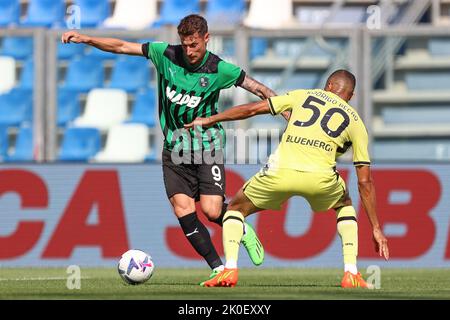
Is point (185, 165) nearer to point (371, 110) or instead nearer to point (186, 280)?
point (186, 280)

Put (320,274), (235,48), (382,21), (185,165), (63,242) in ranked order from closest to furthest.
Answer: (185,165) → (320,274) → (63,242) → (235,48) → (382,21)

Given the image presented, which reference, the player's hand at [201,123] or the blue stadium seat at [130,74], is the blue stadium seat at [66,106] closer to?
the blue stadium seat at [130,74]

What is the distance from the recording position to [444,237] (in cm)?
1656

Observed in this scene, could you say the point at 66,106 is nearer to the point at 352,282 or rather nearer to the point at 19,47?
the point at 19,47

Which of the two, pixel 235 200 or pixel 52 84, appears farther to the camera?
pixel 52 84

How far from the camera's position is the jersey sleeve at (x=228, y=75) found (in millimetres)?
11320

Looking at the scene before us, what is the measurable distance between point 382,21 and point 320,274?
6783 mm

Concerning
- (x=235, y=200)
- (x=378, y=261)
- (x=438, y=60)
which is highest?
(x=438, y=60)

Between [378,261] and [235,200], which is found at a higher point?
[235,200]

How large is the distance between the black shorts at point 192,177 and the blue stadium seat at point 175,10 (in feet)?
28.6

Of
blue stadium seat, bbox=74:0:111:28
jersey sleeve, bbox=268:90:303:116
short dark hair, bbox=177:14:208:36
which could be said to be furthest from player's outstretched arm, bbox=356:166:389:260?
blue stadium seat, bbox=74:0:111:28

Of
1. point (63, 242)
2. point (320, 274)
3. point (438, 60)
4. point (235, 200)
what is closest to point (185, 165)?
point (235, 200)

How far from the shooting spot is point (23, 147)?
18.1m

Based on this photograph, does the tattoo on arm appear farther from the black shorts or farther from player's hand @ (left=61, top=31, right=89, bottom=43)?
player's hand @ (left=61, top=31, right=89, bottom=43)
